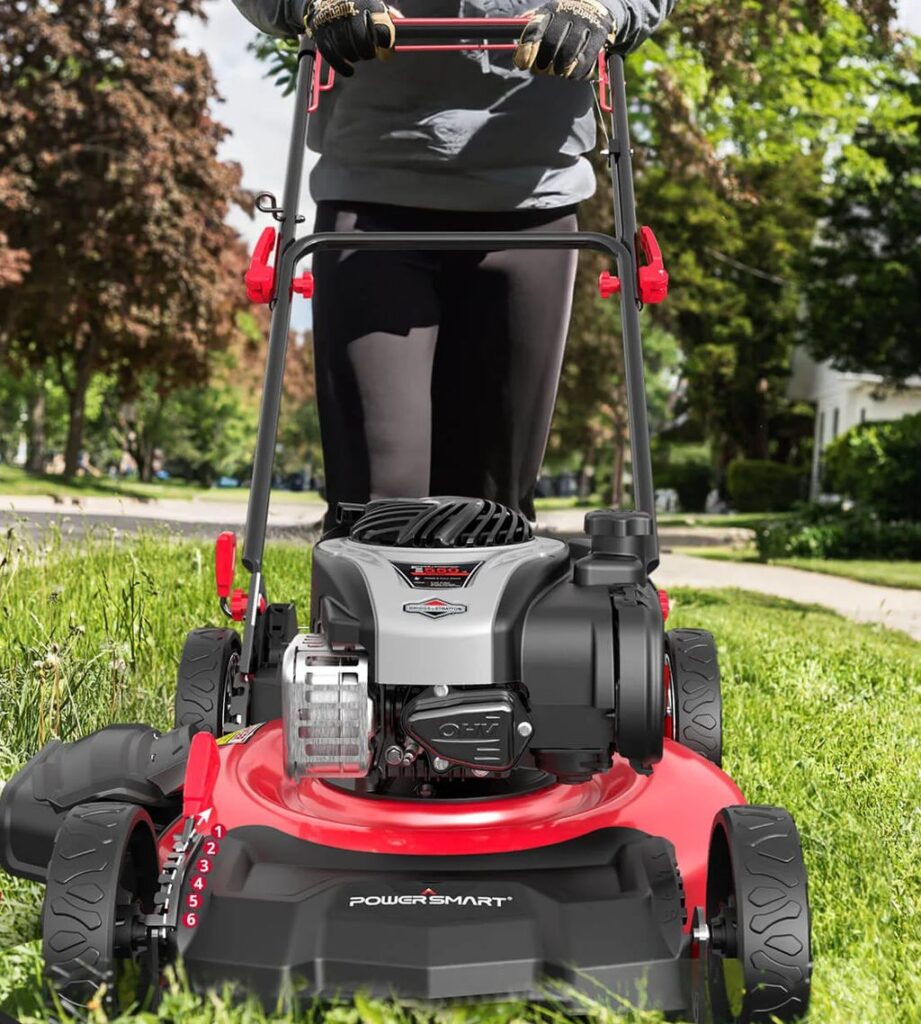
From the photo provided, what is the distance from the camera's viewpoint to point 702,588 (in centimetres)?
893

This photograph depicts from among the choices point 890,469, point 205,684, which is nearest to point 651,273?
point 205,684

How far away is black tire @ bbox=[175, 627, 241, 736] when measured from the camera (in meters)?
2.56

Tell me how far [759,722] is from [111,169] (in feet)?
54.4

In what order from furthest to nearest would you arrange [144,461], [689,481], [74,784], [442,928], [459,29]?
[144,461], [689,481], [459,29], [74,784], [442,928]

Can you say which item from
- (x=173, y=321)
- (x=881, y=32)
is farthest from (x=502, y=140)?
(x=173, y=321)

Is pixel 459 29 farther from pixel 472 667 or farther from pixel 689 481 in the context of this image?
pixel 689 481

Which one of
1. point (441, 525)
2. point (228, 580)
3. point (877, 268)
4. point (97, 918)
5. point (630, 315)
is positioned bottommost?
point (97, 918)

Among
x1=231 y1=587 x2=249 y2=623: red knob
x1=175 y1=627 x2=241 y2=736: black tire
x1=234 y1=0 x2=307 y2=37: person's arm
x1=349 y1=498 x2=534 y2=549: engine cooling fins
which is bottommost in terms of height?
x1=175 y1=627 x2=241 y2=736: black tire

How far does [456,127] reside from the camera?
239 cm

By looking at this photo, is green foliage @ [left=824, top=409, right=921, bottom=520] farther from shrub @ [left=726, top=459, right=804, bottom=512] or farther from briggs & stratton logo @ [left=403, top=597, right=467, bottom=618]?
shrub @ [left=726, top=459, right=804, bottom=512]

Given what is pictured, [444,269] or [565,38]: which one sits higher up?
[565,38]

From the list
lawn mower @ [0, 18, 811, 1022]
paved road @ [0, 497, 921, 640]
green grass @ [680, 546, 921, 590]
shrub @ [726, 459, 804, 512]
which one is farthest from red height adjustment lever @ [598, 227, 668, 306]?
shrub @ [726, 459, 804, 512]

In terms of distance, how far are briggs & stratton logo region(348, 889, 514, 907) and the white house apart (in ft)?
74.5

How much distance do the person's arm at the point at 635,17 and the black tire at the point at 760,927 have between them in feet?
4.42
